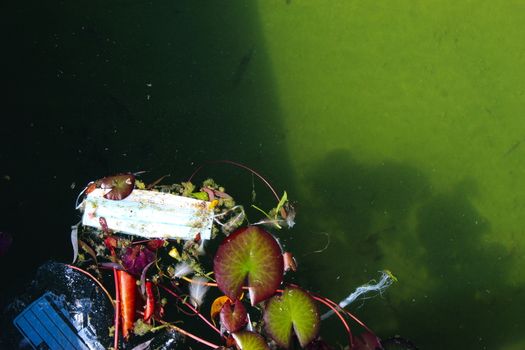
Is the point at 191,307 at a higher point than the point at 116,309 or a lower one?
lower

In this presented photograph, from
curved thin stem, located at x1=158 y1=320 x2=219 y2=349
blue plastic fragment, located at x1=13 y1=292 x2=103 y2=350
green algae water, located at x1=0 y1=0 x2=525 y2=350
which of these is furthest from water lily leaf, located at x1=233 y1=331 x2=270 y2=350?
blue plastic fragment, located at x1=13 y1=292 x2=103 y2=350

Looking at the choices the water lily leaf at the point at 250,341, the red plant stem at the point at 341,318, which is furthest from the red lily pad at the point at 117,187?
the red plant stem at the point at 341,318

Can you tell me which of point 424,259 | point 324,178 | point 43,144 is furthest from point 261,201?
point 43,144

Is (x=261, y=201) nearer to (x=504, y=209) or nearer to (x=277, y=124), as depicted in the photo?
(x=277, y=124)

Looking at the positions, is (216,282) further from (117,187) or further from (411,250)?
(411,250)

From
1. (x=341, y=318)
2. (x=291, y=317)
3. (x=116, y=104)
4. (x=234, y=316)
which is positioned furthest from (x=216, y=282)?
(x=116, y=104)

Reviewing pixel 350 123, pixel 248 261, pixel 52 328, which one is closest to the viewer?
pixel 248 261
